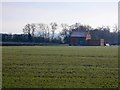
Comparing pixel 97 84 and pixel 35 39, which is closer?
pixel 97 84

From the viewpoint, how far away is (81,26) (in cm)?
13838

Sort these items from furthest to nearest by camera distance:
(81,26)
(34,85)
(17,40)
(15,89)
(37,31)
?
(81,26), (37,31), (17,40), (34,85), (15,89)

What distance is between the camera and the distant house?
12000cm

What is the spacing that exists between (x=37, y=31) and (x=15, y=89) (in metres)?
120

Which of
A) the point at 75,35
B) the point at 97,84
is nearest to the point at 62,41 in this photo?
the point at 75,35

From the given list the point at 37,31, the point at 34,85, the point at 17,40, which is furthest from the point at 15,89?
the point at 37,31

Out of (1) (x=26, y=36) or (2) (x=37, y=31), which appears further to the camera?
(2) (x=37, y=31)

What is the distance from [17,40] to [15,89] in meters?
107

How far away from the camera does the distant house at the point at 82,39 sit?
394ft

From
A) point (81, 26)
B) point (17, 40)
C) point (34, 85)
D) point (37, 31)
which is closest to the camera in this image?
point (34, 85)

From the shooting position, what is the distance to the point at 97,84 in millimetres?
11930

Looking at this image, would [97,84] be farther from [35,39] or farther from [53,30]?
[53,30]

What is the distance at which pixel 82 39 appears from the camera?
126 m

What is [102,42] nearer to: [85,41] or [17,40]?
[85,41]
